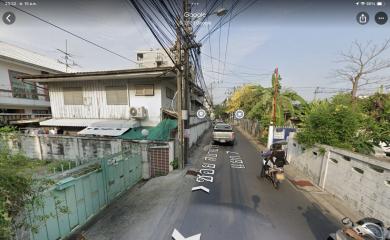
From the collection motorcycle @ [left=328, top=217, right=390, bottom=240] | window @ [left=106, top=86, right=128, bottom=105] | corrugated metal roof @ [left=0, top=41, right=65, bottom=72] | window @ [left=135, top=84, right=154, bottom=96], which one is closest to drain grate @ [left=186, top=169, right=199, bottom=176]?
window @ [left=135, top=84, right=154, bottom=96]

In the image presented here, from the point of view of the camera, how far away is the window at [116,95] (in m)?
10.4

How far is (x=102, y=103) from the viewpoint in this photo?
10.6m

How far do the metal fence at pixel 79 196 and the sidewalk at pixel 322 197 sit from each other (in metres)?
7.26

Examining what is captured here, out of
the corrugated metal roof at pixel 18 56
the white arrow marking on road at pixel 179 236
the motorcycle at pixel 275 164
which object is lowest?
the white arrow marking on road at pixel 179 236

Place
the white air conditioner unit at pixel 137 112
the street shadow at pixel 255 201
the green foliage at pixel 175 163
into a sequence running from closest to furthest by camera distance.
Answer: the street shadow at pixel 255 201
the green foliage at pixel 175 163
the white air conditioner unit at pixel 137 112

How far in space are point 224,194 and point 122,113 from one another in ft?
26.2

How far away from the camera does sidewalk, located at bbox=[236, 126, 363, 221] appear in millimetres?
4941

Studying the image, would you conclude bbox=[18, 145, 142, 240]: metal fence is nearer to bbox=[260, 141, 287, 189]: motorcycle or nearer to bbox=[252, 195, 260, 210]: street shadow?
bbox=[252, 195, 260, 210]: street shadow

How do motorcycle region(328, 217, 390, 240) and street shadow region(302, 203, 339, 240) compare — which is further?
street shadow region(302, 203, 339, 240)

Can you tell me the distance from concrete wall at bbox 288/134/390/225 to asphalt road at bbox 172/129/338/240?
42.1 inches

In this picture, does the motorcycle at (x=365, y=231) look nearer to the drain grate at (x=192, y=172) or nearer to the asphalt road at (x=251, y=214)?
the asphalt road at (x=251, y=214)

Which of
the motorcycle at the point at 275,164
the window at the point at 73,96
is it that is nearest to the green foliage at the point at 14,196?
the motorcycle at the point at 275,164

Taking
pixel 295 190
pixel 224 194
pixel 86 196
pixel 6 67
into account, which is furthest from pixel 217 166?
pixel 6 67

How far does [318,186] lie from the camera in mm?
6867
